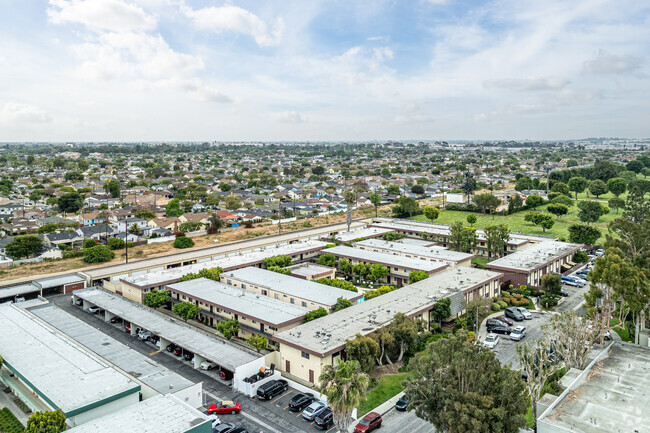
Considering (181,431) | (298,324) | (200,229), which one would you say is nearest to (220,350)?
(298,324)

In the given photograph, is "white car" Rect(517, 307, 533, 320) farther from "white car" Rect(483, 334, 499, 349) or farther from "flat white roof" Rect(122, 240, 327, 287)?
"flat white roof" Rect(122, 240, 327, 287)

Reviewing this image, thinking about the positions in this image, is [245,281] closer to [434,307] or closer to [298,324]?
[298,324]

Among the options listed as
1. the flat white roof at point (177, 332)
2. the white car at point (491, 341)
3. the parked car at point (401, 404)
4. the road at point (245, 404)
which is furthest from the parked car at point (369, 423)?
the white car at point (491, 341)

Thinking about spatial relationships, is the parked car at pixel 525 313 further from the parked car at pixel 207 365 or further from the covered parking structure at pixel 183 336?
the parked car at pixel 207 365

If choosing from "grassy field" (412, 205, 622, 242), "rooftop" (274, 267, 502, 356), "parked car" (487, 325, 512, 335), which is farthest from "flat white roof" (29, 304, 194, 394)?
"grassy field" (412, 205, 622, 242)

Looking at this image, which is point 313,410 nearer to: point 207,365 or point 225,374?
point 225,374

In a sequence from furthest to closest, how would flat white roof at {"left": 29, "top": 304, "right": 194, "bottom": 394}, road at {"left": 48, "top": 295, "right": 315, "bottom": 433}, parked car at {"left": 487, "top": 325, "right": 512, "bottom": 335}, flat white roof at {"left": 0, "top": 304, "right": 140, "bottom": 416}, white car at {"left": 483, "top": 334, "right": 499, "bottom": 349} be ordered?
parked car at {"left": 487, "top": 325, "right": 512, "bottom": 335} → white car at {"left": 483, "top": 334, "right": 499, "bottom": 349} → flat white roof at {"left": 29, "top": 304, "right": 194, "bottom": 394} → road at {"left": 48, "top": 295, "right": 315, "bottom": 433} → flat white roof at {"left": 0, "top": 304, "right": 140, "bottom": 416}

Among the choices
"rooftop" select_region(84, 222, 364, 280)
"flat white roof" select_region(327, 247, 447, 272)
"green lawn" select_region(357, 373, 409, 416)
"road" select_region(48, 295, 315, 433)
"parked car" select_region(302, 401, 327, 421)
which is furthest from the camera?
"rooftop" select_region(84, 222, 364, 280)
